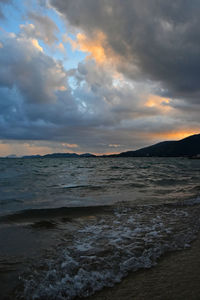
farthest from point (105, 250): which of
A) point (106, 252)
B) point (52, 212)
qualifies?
point (52, 212)

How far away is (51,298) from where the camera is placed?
313cm

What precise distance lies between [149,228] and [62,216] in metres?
3.79

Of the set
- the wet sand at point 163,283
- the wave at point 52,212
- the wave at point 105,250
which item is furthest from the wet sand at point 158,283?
the wave at point 52,212

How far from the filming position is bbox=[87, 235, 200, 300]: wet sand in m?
2.96

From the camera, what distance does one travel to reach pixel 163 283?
3.29 metres

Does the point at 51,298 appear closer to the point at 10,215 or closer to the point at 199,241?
the point at 199,241

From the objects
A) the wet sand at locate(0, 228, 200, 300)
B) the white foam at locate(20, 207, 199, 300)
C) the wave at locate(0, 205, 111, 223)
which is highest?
the wet sand at locate(0, 228, 200, 300)

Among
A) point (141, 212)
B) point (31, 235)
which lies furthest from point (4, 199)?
point (141, 212)

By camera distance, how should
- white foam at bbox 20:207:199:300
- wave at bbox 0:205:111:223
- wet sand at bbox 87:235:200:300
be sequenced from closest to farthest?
wet sand at bbox 87:235:200:300 < white foam at bbox 20:207:199:300 < wave at bbox 0:205:111:223

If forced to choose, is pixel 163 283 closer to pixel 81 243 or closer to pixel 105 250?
pixel 105 250

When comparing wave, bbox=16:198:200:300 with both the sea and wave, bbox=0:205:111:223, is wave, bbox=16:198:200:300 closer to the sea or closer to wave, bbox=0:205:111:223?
the sea

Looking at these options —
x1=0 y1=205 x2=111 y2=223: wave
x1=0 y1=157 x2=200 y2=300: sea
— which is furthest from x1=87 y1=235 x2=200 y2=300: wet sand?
x1=0 y1=205 x2=111 y2=223: wave

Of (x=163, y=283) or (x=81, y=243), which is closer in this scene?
(x=163, y=283)

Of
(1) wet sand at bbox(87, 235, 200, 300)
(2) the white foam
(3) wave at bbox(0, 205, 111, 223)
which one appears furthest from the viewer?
(3) wave at bbox(0, 205, 111, 223)
